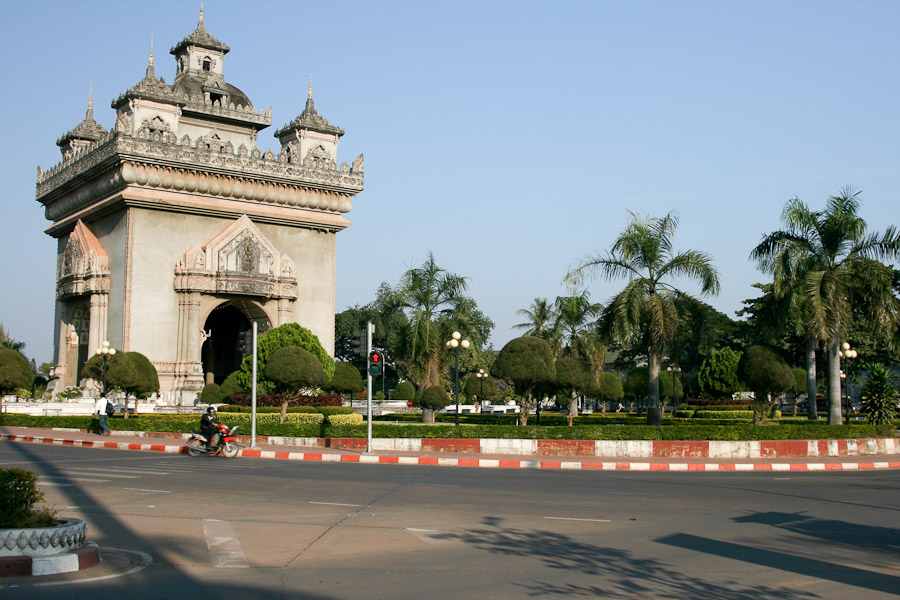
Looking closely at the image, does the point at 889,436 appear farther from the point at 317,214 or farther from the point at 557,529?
the point at 317,214

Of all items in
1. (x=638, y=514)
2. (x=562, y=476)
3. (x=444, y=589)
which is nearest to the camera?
(x=444, y=589)

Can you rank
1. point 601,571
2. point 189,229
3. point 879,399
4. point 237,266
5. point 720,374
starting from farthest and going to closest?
point 720,374 < point 237,266 < point 189,229 < point 879,399 < point 601,571

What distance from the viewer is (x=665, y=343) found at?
81.4 ft

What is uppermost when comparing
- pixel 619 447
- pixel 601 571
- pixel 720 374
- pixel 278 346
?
pixel 278 346

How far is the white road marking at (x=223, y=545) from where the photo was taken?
809cm

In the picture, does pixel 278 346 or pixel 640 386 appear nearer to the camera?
pixel 278 346

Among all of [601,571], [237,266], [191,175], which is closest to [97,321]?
[237,266]

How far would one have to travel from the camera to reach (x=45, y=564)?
7.14 metres

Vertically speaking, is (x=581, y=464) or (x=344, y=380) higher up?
(x=344, y=380)

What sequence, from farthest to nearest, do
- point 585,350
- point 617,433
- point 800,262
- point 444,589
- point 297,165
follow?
1. point 585,350
2. point 297,165
3. point 800,262
4. point 617,433
5. point 444,589

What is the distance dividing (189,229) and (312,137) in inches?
336

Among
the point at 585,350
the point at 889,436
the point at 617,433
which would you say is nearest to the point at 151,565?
the point at 617,433

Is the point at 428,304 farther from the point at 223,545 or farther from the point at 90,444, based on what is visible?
the point at 223,545

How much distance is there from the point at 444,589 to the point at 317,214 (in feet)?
124
